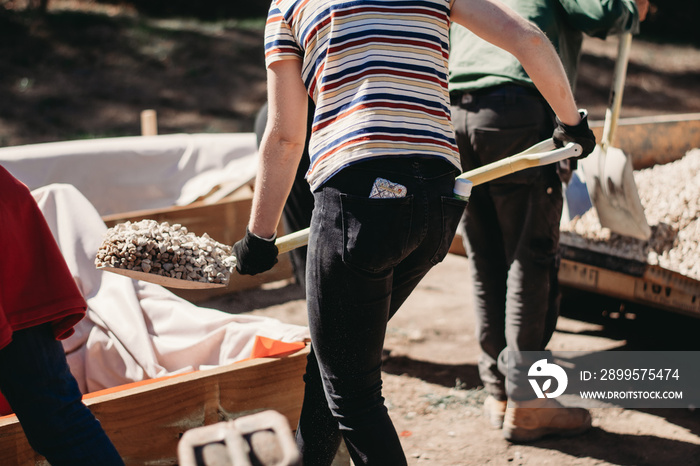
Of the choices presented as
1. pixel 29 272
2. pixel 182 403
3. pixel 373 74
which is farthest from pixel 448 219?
pixel 182 403

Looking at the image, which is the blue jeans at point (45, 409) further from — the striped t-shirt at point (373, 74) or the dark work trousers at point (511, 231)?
the dark work trousers at point (511, 231)

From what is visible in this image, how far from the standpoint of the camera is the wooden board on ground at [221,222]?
14.8 feet

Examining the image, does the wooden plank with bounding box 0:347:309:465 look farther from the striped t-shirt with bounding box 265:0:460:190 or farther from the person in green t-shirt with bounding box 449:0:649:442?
the striped t-shirt with bounding box 265:0:460:190

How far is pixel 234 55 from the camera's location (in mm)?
11844

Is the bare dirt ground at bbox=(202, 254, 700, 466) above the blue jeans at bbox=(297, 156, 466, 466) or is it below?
below

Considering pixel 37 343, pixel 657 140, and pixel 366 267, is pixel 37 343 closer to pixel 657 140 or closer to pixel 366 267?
pixel 366 267

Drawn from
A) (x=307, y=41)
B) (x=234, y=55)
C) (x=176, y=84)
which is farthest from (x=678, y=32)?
(x=307, y=41)

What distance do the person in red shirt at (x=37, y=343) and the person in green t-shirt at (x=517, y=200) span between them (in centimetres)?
166

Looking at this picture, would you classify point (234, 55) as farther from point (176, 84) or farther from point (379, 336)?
point (379, 336)

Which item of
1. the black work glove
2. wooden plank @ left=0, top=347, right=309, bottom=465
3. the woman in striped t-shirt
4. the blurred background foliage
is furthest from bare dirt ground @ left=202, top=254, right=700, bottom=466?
the blurred background foliage

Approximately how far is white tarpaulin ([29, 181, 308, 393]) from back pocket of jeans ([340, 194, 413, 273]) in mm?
1119

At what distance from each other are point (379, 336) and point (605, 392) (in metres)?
1.90

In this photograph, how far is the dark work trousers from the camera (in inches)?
112

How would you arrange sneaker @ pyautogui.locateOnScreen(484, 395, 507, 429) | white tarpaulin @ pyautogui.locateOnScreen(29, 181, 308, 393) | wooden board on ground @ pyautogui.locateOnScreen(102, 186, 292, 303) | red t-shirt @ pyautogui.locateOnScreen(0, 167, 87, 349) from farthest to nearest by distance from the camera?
wooden board on ground @ pyautogui.locateOnScreen(102, 186, 292, 303) < sneaker @ pyautogui.locateOnScreen(484, 395, 507, 429) < white tarpaulin @ pyautogui.locateOnScreen(29, 181, 308, 393) < red t-shirt @ pyautogui.locateOnScreen(0, 167, 87, 349)
